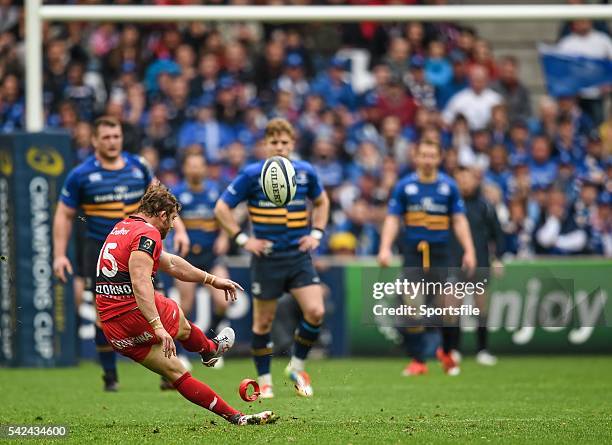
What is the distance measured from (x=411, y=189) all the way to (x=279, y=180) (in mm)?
3323

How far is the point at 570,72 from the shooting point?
66.1ft

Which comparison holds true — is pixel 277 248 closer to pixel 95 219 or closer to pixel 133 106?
pixel 95 219

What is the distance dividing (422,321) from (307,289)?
41.8 inches

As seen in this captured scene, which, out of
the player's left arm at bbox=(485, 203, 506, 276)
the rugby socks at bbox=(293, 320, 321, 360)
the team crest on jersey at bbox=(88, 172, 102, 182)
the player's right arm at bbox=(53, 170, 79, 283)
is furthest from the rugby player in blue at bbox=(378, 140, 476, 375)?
the player's right arm at bbox=(53, 170, 79, 283)

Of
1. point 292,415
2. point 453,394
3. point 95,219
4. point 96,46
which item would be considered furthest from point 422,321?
point 96,46

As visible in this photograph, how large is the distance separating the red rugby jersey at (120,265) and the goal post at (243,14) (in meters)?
5.93

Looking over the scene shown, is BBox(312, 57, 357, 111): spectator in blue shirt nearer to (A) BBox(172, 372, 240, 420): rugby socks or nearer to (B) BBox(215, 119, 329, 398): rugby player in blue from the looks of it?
(B) BBox(215, 119, 329, 398): rugby player in blue

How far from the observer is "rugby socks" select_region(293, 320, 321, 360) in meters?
11.5

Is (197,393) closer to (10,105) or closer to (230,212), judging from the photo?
(230,212)

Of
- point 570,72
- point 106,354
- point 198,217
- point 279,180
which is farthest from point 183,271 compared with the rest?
point 570,72

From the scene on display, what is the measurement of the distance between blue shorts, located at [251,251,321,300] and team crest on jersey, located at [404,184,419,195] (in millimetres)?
2752

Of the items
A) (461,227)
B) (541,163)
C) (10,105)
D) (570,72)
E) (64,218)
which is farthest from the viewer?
(570,72)

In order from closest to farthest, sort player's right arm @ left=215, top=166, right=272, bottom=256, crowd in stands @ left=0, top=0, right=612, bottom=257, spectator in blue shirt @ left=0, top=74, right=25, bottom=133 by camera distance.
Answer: player's right arm @ left=215, top=166, right=272, bottom=256, crowd in stands @ left=0, top=0, right=612, bottom=257, spectator in blue shirt @ left=0, top=74, right=25, bottom=133

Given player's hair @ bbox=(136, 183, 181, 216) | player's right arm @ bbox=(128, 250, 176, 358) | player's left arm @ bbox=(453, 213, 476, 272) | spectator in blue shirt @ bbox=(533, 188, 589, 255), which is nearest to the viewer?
player's right arm @ bbox=(128, 250, 176, 358)
